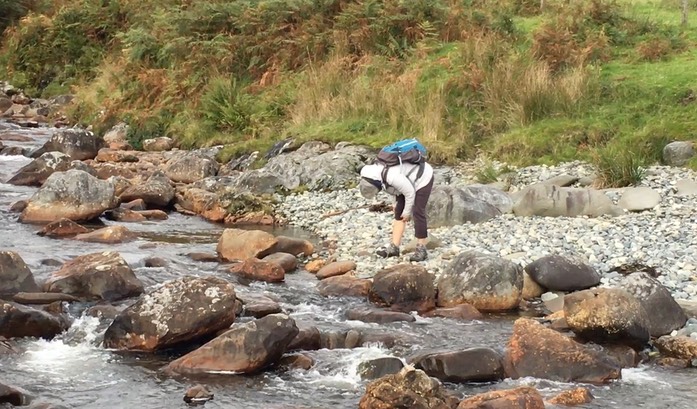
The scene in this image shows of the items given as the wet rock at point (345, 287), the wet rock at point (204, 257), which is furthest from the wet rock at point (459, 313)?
the wet rock at point (204, 257)

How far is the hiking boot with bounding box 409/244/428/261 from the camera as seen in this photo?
11.7 metres

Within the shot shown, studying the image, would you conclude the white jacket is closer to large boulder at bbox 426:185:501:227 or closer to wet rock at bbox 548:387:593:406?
large boulder at bbox 426:185:501:227

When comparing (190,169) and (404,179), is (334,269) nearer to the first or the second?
(404,179)

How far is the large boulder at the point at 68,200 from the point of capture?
14.2 m

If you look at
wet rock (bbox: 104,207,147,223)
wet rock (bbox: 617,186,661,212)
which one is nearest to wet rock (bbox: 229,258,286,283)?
wet rock (bbox: 104,207,147,223)

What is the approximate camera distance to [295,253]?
12664mm

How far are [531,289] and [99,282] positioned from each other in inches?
194

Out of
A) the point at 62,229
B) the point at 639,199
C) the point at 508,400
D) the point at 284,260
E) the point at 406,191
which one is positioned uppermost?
the point at 406,191

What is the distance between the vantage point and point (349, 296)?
1059 cm

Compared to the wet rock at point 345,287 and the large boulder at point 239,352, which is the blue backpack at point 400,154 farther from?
the large boulder at point 239,352

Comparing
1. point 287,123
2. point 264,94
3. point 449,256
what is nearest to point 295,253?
point 449,256

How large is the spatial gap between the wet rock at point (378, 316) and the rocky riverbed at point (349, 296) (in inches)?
0.8

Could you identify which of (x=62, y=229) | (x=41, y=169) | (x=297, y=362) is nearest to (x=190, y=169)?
(x=41, y=169)

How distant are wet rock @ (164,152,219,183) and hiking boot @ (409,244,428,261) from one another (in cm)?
770
